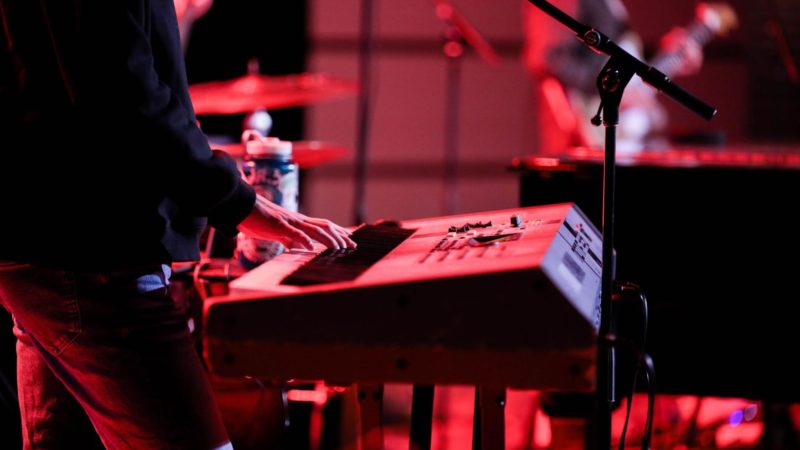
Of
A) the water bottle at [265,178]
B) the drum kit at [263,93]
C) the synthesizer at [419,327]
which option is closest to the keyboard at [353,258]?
the synthesizer at [419,327]

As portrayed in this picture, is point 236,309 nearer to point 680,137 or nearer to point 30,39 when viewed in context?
point 30,39

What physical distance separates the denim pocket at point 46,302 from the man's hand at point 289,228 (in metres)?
0.26

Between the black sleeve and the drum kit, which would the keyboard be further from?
the drum kit

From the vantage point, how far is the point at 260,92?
282cm

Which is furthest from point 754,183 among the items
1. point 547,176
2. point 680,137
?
point 680,137

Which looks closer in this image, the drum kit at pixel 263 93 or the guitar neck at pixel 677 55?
the drum kit at pixel 263 93

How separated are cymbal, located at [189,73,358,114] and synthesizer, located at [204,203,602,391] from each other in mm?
1680

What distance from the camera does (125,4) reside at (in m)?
1.18

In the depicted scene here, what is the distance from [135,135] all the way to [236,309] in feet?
0.91

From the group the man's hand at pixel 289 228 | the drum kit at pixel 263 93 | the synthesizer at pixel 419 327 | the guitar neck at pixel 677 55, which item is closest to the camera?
the synthesizer at pixel 419 327

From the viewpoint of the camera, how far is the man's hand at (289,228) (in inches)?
53.3

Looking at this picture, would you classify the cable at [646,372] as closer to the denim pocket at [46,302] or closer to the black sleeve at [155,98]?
the black sleeve at [155,98]

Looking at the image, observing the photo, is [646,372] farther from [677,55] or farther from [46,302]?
[677,55]

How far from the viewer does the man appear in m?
1.18
